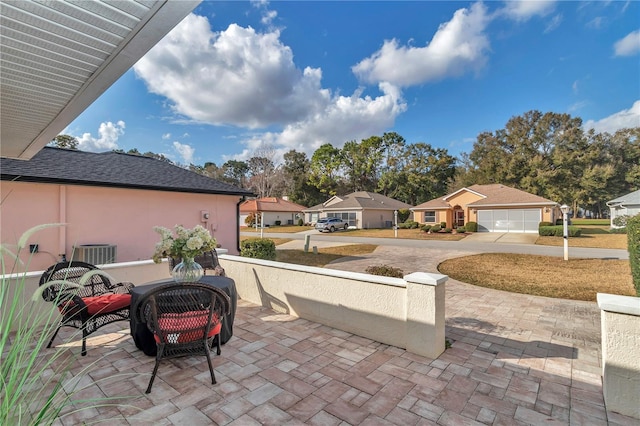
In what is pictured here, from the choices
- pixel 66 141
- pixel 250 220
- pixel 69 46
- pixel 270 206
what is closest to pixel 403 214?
pixel 270 206

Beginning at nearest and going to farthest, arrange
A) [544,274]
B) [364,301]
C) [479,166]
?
1. [364,301]
2. [544,274]
3. [479,166]

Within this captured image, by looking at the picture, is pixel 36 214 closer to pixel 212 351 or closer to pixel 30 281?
pixel 30 281

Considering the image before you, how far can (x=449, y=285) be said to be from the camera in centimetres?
770

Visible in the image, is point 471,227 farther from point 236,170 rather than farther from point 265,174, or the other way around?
point 236,170

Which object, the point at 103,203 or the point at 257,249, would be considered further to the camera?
the point at 257,249

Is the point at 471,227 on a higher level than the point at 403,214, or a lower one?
lower

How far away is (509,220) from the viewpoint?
75.3ft

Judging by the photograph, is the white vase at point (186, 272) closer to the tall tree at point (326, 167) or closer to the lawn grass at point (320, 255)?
the lawn grass at point (320, 255)

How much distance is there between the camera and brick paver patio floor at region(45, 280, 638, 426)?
2479 millimetres

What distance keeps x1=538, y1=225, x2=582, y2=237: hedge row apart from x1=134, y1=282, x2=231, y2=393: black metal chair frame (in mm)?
22562

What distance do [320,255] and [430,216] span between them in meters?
17.7

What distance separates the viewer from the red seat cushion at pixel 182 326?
2.91 meters

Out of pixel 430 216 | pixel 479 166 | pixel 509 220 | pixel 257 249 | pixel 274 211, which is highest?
pixel 479 166

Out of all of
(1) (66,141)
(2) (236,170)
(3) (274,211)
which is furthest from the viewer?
(2) (236,170)
